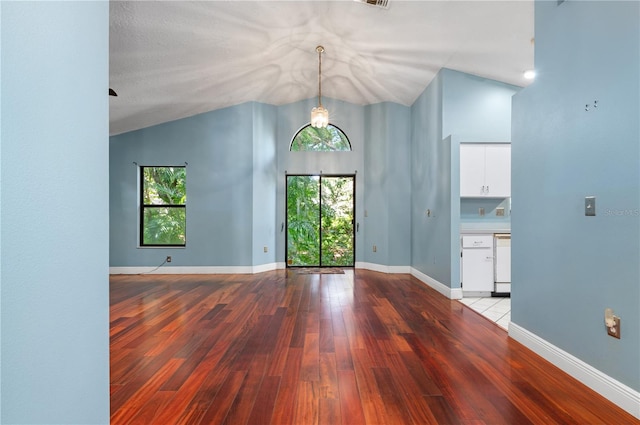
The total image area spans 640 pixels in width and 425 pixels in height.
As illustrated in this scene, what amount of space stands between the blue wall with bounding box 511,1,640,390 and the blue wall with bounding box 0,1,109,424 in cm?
245

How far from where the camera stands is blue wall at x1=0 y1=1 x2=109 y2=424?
30.8 inches

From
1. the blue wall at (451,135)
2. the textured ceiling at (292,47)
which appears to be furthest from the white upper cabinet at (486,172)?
the textured ceiling at (292,47)

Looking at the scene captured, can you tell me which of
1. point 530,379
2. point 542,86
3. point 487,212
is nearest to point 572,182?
point 542,86

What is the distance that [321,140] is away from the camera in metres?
6.15

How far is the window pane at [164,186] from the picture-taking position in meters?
5.65

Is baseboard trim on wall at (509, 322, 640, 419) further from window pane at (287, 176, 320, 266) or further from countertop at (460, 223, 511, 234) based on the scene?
window pane at (287, 176, 320, 266)

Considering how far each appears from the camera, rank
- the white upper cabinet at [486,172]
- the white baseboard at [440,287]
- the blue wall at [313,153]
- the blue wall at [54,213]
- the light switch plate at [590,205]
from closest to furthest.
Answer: the blue wall at [54,213] → the light switch plate at [590,205] → the white baseboard at [440,287] → the white upper cabinet at [486,172] → the blue wall at [313,153]

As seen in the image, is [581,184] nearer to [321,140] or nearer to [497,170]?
[497,170]

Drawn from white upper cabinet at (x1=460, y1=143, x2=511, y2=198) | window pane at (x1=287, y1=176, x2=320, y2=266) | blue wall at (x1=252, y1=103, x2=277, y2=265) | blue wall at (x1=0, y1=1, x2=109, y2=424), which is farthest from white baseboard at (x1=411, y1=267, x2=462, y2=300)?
blue wall at (x1=0, y1=1, x2=109, y2=424)

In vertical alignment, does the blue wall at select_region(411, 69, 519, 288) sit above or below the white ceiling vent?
below

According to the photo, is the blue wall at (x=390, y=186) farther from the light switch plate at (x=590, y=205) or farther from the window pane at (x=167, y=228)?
the light switch plate at (x=590, y=205)

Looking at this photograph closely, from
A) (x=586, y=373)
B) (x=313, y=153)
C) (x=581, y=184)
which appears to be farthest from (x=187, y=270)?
(x=581, y=184)

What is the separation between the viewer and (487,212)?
14.2 feet

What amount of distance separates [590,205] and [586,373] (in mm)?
1000
